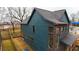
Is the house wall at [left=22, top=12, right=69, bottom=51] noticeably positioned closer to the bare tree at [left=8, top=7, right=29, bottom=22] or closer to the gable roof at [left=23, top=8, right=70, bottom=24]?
the gable roof at [left=23, top=8, right=70, bottom=24]

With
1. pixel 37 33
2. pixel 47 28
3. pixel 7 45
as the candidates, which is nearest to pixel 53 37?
pixel 47 28

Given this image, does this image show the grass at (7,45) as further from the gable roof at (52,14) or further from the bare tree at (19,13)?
the gable roof at (52,14)

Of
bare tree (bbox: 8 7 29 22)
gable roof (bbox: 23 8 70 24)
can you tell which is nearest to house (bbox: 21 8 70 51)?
gable roof (bbox: 23 8 70 24)

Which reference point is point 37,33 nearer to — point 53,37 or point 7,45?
point 53,37

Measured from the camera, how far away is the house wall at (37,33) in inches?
73.6

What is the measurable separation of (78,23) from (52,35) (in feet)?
1.73

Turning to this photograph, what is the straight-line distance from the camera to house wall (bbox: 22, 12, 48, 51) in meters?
1.87

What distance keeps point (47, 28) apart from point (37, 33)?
0.27 meters

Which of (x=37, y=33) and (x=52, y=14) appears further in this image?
(x=37, y=33)

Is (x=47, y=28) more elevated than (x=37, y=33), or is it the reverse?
(x=47, y=28)

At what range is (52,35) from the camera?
1816 mm

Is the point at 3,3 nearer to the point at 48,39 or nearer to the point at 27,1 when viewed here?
the point at 27,1

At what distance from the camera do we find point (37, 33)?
78.1 inches
